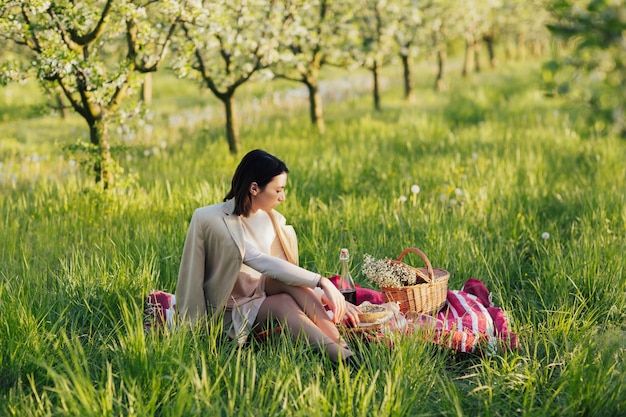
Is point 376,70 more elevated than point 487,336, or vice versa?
point 376,70

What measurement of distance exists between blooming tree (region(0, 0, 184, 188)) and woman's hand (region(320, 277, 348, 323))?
3418 millimetres

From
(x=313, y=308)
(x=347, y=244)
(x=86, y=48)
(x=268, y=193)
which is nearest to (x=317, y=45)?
(x=86, y=48)

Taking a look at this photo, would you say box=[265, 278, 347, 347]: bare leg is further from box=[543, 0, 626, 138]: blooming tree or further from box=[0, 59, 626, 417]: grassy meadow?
box=[543, 0, 626, 138]: blooming tree

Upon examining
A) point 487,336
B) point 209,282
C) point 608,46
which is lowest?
point 487,336

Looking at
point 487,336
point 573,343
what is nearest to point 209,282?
point 487,336

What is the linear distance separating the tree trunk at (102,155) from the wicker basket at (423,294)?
354cm

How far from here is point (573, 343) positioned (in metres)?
4.32

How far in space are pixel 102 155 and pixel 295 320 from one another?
3827 millimetres

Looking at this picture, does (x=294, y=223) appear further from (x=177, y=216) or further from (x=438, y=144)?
(x=438, y=144)

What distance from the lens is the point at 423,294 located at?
479 cm

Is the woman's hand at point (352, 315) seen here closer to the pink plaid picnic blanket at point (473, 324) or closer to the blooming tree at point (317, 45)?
the pink plaid picnic blanket at point (473, 324)

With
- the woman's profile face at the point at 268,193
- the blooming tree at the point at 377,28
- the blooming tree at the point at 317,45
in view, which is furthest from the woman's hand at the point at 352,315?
the blooming tree at the point at 377,28

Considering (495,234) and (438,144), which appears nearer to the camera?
(495,234)

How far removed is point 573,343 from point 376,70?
40.7 ft
